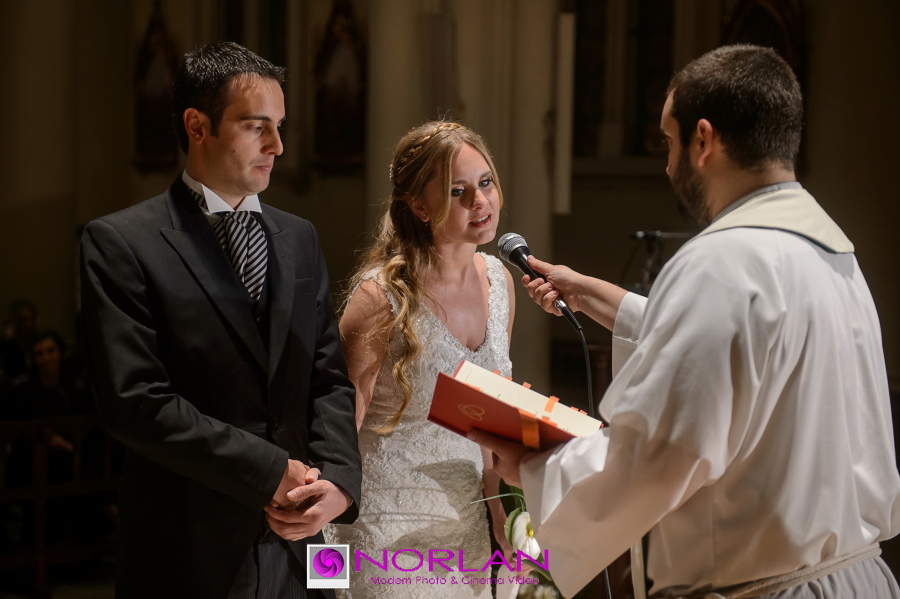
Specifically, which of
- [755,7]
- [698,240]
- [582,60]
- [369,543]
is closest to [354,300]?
[369,543]

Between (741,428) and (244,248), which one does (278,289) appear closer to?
(244,248)

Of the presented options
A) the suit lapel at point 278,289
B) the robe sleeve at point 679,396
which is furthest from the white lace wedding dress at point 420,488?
the robe sleeve at point 679,396

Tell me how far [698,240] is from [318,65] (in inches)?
361

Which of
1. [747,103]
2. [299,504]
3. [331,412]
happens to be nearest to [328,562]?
[299,504]

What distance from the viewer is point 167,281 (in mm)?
2182

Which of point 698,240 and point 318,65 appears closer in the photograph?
point 698,240

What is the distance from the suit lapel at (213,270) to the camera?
7.29 ft

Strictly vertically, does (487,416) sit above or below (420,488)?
above

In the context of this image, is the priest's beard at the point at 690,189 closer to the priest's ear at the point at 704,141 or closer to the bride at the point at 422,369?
the priest's ear at the point at 704,141

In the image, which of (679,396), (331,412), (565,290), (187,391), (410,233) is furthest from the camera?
(410,233)

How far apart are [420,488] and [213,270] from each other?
0.99 meters

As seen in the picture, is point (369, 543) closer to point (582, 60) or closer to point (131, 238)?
point (131, 238)

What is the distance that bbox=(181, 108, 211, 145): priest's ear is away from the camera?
2.31m

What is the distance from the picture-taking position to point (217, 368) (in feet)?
7.23
